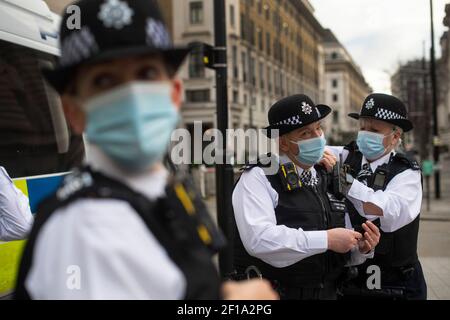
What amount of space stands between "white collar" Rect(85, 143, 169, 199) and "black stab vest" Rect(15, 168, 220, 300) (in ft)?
0.05

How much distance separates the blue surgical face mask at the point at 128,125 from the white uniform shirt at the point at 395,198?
199 cm

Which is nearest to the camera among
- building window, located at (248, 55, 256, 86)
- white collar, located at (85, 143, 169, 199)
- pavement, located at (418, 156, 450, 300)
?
white collar, located at (85, 143, 169, 199)

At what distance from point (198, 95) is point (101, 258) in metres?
39.7

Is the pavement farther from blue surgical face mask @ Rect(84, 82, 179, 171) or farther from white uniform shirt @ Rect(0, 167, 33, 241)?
blue surgical face mask @ Rect(84, 82, 179, 171)

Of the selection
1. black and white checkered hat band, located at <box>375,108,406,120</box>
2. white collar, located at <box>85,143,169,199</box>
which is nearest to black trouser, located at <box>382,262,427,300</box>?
black and white checkered hat band, located at <box>375,108,406,120</box>

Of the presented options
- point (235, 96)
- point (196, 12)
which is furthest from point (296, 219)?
point (235, 96)

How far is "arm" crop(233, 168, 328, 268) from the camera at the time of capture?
251 centimetres

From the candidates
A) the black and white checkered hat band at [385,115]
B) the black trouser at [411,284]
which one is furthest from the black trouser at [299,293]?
the black and white checkered hat band at [385,115]

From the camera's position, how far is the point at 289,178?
2715mm

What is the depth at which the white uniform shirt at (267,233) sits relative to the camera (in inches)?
98.9

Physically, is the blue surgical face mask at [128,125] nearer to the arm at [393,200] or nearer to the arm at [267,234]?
the arm at [267,234]

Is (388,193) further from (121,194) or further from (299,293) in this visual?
(121,194)
